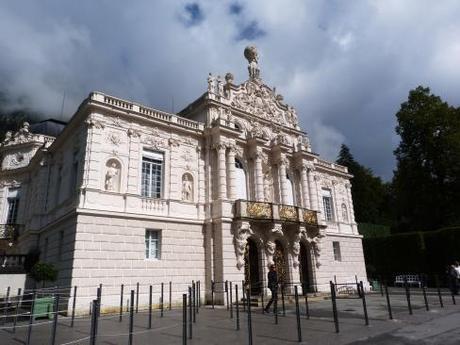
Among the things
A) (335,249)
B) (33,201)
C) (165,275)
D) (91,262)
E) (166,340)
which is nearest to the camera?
(166,340)

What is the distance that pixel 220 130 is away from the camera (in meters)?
21.2

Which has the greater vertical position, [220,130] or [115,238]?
[220,130]

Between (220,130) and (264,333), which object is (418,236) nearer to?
(220,130)

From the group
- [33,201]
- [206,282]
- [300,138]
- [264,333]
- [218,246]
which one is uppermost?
[300,138]

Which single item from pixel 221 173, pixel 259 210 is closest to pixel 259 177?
pixel 259 210

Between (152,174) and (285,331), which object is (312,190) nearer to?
(152,174)

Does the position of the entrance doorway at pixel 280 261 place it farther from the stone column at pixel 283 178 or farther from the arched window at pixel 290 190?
the arched window at pixel 290 190

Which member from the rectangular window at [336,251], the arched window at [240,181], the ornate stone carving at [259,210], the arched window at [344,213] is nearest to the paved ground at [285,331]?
the ornate stone carving at [259,210]

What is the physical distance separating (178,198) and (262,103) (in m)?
11.1

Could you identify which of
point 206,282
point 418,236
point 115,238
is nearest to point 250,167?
point 206,282

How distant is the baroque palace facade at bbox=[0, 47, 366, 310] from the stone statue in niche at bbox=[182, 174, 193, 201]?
0.10m

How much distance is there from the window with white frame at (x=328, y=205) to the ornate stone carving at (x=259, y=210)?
31.8 feet

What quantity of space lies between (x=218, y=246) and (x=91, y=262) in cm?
659

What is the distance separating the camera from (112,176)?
17781 millimetres
